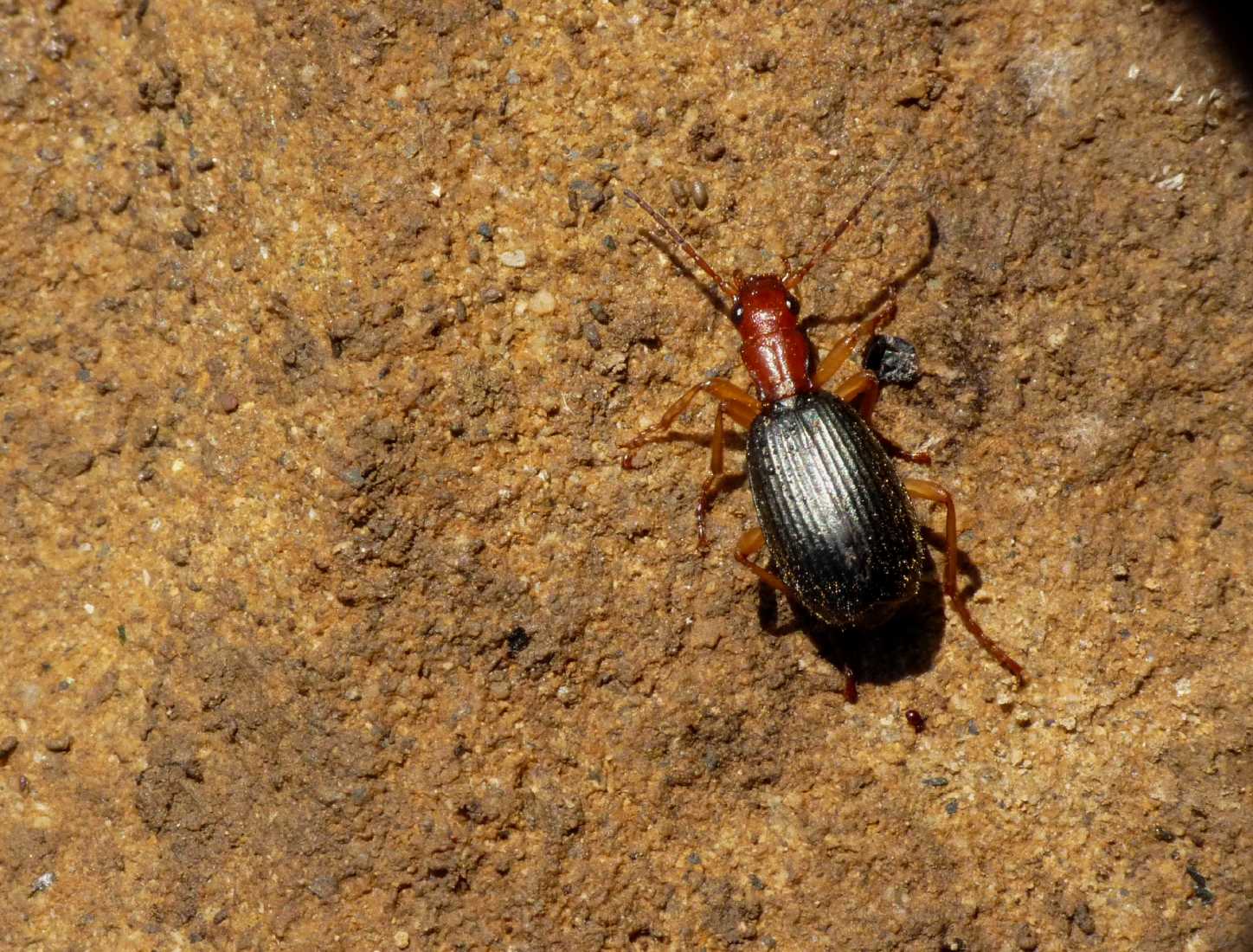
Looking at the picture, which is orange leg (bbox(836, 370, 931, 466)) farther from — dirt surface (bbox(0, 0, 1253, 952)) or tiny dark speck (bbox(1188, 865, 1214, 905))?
tiny dark speck (bbox(1188, 865, 1214, 905))

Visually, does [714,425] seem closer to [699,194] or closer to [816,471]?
[816,471]

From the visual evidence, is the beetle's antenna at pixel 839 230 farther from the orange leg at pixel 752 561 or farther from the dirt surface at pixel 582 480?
the orange leg at pixel 752 561

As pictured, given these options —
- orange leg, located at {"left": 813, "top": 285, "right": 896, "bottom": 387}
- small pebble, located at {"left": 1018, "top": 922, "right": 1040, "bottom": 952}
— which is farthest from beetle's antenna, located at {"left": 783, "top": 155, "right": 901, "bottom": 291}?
small pebble, located at {"left": 1018, "top": 922, "right": 1040, "bottom": 952}

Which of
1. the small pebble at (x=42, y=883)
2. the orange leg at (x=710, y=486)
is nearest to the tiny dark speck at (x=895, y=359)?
the orange leg at (x=710, y=486)

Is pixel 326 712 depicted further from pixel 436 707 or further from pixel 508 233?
pixel 508 233

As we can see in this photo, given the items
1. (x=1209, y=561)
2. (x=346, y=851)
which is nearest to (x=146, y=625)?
(x=346, y=851)

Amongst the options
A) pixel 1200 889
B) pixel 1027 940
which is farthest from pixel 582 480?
pixel 1200 889
